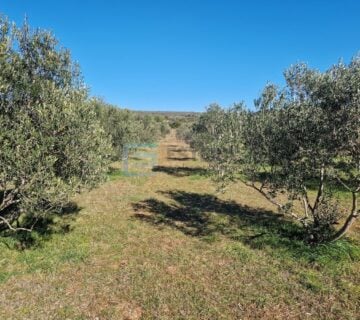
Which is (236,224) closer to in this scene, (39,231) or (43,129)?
(39,231)

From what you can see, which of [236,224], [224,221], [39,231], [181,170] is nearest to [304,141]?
[236,224]

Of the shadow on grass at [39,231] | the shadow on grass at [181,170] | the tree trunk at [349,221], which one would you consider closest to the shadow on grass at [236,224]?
the tree trunk at [349,221]

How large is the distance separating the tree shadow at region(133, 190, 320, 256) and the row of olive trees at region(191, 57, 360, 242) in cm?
177

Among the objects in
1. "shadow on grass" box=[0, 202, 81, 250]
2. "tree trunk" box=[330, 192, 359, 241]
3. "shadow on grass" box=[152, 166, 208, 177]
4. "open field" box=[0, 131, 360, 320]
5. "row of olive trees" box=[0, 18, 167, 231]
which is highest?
"row of olive trees" box=[0, 18, 167, 231]

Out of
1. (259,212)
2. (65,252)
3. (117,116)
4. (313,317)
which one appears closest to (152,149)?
(117,116)

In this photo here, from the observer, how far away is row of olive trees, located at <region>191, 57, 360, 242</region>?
45.6 ft

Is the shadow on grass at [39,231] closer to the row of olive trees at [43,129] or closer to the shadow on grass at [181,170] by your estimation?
the row of olive trees at [43,129]

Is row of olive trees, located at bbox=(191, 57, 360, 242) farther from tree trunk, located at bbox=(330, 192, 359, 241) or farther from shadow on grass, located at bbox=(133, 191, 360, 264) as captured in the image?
shadow on grass, located at bbox=(133, 191, 360, 264)

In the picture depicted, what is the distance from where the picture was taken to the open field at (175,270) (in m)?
12.1

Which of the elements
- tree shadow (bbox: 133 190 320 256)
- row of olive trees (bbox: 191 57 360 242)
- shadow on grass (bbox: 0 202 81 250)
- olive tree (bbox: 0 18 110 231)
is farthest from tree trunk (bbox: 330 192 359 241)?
shadow on grass (bbox: 0 202 81 250)

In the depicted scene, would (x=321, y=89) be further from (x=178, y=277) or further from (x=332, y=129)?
(x=178, y=277)

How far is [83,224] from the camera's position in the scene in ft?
70.5

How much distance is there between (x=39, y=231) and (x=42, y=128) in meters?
8.11

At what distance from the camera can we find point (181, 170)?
4816 cm
